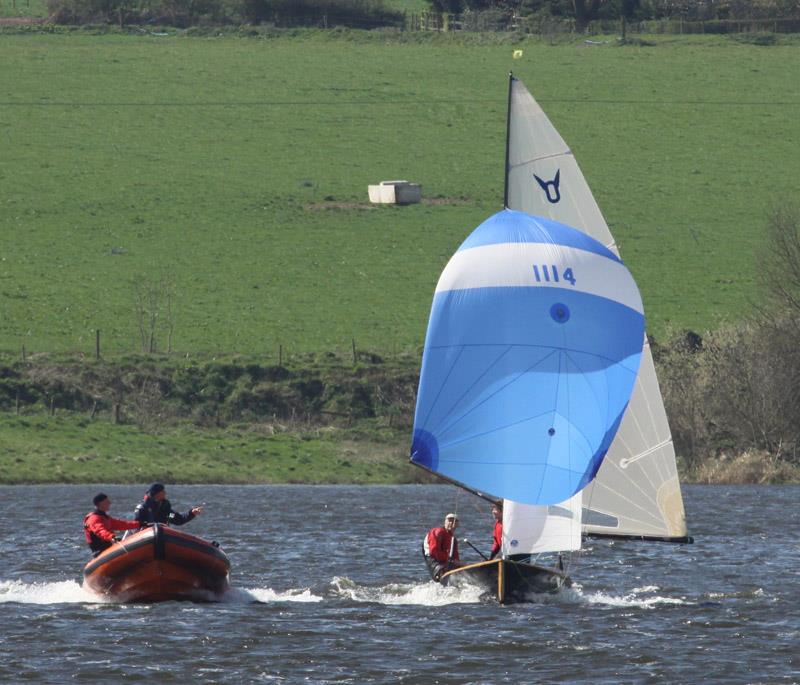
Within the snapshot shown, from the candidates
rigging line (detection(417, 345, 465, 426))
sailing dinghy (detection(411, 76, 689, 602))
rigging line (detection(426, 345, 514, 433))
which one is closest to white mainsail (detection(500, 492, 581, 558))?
sailing dinghy (detection(411, 76, 689, 602))

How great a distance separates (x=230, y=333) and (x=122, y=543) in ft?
145

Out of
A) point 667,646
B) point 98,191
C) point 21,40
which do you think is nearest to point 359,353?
point 98,191

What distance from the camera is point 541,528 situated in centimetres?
2919

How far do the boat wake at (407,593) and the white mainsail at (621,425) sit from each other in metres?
2.28

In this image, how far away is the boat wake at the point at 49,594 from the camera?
3050 centimetres

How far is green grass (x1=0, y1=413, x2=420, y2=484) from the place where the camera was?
57.0 metres

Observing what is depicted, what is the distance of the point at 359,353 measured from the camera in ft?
230

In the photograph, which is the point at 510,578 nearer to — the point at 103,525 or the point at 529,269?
the point at 529,269

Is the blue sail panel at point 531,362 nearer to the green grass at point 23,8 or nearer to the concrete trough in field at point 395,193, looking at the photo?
the concrete trough in field at point 395,193

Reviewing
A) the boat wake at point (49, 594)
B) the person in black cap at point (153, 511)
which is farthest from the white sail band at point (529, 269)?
the boat wake at point (49, 594)

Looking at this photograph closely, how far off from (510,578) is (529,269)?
16.3 ft

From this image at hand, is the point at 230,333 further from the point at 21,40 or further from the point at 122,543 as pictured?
the point at 21,40

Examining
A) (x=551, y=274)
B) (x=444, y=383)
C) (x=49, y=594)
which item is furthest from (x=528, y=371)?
(x=49, y=594)

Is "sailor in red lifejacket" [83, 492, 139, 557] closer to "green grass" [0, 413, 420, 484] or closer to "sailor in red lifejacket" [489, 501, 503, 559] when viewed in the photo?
"sailor in red lifejacket" [489, 501, 503, 559]
